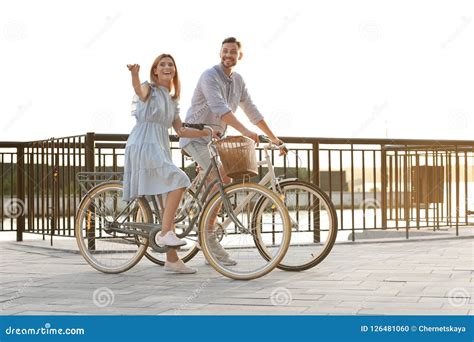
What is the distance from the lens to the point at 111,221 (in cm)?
571

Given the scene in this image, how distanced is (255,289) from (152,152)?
1.27 meters

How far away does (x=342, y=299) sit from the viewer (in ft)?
14.4

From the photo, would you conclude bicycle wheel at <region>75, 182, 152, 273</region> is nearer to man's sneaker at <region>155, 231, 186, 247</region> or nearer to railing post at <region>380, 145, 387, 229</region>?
man's sneaker at <region>155, 231, 186, 247</region>

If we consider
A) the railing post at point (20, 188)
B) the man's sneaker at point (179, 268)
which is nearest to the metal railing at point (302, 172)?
the railing post at point (20, 188)

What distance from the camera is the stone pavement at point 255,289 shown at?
13.5 ft

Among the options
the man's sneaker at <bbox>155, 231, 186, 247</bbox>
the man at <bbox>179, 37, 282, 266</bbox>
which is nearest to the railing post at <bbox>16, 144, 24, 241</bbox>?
the man at <bbox>179, 37, 282, 266</bbox>

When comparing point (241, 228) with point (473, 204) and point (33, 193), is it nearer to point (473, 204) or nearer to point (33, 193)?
point (33, 193)

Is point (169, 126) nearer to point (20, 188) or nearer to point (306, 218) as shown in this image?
point (306, 218)

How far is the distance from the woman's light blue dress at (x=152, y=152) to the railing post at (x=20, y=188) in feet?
13.1

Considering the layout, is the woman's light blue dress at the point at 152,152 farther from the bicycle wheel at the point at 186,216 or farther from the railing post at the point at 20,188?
the railing post at the point at 20,188

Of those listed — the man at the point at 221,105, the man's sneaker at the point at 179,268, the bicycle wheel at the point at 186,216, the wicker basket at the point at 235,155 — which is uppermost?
Result: the man at the point at 221,105

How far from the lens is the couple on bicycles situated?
17.4 ft

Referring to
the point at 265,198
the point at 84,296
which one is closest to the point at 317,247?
the point at 265,198

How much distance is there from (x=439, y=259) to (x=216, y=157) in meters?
2.30
